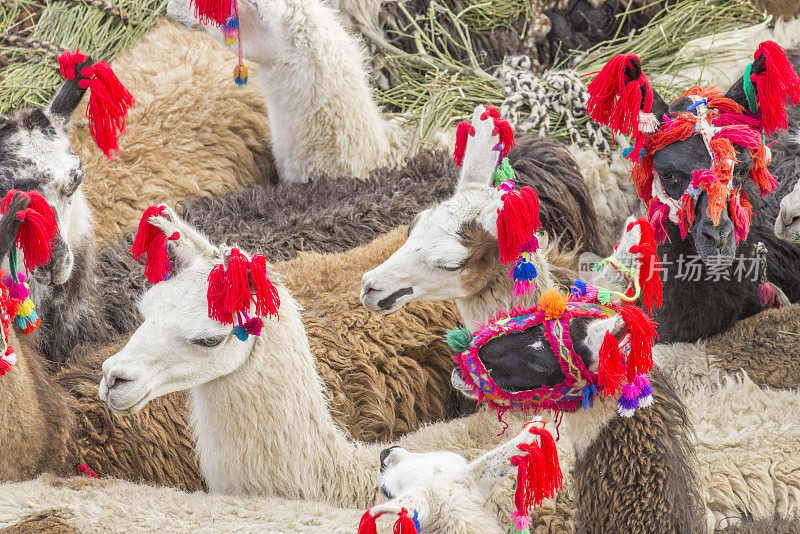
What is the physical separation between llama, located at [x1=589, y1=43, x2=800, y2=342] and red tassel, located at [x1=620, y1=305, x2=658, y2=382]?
2.51ft

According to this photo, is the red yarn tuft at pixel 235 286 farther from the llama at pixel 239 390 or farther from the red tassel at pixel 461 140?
the red tassel at pixel 461 140

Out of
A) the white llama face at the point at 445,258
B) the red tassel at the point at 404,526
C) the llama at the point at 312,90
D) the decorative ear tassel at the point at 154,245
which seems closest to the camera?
the red tassel at the point at 404,526

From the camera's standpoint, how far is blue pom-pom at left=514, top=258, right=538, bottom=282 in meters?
2.63

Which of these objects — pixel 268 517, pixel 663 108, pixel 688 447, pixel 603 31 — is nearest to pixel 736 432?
pixel 688 447

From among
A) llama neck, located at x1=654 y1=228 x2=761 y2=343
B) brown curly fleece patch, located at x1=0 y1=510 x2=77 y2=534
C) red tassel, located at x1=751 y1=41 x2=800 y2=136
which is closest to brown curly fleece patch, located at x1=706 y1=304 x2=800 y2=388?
llama neck, located at x1=654 y1=228 x2=761 y2=343

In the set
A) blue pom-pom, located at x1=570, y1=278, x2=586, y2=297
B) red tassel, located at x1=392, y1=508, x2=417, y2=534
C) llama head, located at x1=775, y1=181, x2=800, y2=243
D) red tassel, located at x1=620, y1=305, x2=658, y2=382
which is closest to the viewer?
red tassel, located at x1=392, y1=508, x2=417, y2=534

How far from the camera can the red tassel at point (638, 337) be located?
6.70 ft

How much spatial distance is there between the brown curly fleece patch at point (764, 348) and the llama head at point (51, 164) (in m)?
2.21

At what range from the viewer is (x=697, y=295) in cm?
320

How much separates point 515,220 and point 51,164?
164 centimetres

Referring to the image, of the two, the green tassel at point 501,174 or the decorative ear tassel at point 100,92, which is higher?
the decorative ear tassel at point 100,92

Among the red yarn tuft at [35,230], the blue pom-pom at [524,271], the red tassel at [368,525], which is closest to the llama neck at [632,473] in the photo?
the blue pom-pom at [524,271]

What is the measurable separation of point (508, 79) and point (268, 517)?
2.85 meters

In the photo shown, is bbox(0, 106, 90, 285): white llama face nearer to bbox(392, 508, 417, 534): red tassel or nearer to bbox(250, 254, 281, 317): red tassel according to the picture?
bbox(250, 254, 281, 317): red tassel
